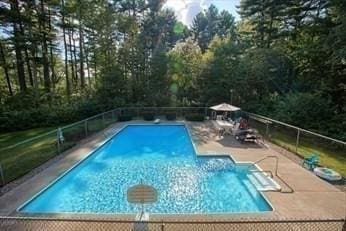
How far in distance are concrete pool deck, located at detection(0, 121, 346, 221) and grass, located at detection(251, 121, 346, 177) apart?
68cm

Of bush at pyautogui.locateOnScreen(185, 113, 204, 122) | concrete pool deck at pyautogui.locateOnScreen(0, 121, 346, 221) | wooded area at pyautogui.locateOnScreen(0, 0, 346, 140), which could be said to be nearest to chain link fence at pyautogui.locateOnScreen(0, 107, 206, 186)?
concrete pool deck at pyautogui.locateOnScreen(0, 121, 346, 221)

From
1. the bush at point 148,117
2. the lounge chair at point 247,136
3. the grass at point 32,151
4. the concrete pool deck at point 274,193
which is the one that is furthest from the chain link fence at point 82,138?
the bush at point 148,117

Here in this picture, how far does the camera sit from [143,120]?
58.1 feet

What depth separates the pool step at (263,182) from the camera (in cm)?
655

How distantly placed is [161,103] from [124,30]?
341 inches

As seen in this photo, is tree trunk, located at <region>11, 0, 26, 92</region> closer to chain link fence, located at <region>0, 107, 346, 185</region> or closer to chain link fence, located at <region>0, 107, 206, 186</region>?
chain link fence, located at <region>0, 107, 206, 186</region>

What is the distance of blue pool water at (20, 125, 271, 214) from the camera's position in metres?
6.25

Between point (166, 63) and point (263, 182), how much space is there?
51.3ft

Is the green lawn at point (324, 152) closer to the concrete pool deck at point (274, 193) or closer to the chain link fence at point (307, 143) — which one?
the chain link fence at point (307, 143)

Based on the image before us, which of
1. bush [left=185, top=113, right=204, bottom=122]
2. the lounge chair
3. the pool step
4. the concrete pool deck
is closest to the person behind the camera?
the concrete pool deck

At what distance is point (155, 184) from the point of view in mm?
7738

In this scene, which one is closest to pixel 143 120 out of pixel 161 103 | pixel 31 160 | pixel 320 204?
pixel 161 103

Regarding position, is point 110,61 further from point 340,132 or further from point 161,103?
point 340,132

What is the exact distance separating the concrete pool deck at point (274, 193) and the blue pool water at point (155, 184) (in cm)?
31
